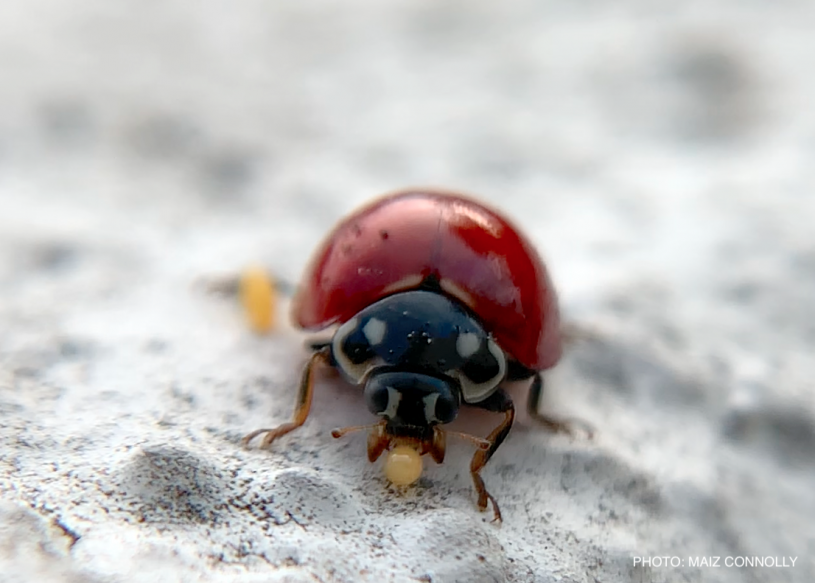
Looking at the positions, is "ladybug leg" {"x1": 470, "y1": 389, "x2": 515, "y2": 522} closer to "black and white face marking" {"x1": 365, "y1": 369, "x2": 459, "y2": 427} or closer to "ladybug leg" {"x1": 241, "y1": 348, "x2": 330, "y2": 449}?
"black and white face marking" {"x1": 365, "y1": 369, "x2": 459, "y2": 427}

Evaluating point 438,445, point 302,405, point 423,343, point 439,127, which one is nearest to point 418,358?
point 423,343

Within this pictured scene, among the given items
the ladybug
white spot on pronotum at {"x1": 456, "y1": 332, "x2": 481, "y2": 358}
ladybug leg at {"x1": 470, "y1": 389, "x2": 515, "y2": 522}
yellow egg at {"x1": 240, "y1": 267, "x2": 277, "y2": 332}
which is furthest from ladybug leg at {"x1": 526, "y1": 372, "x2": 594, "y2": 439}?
yellow egg at {"x1": 240, "y1": 267, "x2": 277, "y2": 332}

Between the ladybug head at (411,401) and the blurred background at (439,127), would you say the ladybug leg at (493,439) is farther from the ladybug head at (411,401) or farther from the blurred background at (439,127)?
the blurred background at (439,127)

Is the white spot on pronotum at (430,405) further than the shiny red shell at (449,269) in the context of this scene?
No

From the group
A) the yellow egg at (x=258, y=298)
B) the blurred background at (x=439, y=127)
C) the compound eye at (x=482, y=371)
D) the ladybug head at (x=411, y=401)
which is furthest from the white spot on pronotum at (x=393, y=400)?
the blurred background at (x=439, y=127)

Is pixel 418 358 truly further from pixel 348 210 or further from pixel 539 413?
pixel 348 210
